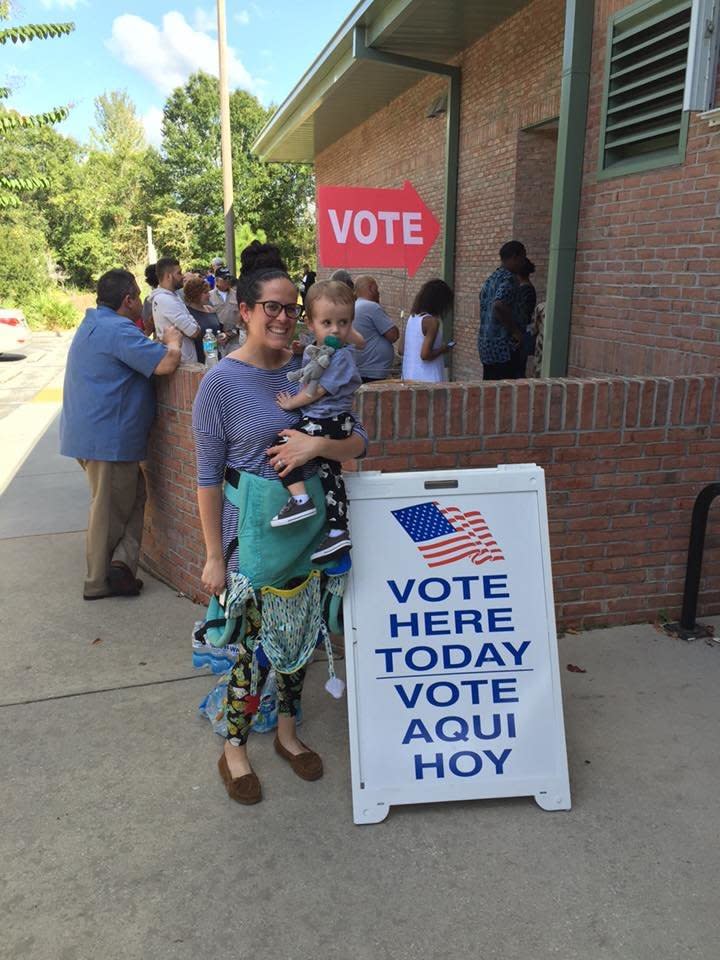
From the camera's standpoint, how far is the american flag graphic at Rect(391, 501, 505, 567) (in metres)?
2.83

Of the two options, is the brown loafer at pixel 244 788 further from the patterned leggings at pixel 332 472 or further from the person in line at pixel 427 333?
the person in line at pixel 427 333

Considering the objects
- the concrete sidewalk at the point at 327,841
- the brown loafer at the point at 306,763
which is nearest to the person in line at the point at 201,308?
the concrete sidewalk at the point at 327,841

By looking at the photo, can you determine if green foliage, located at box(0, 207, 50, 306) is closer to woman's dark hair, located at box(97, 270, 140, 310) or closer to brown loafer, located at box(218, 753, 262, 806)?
woman's dark hair, located at box(97, 270, 140, 310)

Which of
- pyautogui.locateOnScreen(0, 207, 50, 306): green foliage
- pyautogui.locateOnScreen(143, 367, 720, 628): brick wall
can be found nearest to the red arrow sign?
pyautogui.locateOnScreen(143, 367, 720, 628): brick wall

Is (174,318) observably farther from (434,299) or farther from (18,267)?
(18,267)

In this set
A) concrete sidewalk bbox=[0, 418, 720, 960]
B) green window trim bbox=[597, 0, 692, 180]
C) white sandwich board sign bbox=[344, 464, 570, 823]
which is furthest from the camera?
green window trim bbox=[597, 0, 692, 180]

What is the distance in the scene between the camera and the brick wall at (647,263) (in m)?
4.88

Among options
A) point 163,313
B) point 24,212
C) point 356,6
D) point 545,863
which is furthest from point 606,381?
point 24,212

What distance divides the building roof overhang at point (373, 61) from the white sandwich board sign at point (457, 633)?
801 cm

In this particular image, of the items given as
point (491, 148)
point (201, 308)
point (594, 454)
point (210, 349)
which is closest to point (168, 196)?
point (491, 148)

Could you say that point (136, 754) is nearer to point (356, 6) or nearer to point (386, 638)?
point (386, 638)

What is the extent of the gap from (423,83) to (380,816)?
12423mm

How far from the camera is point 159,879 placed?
2.44m

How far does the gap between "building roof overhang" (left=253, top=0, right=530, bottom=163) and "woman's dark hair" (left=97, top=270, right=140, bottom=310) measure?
6232mm
